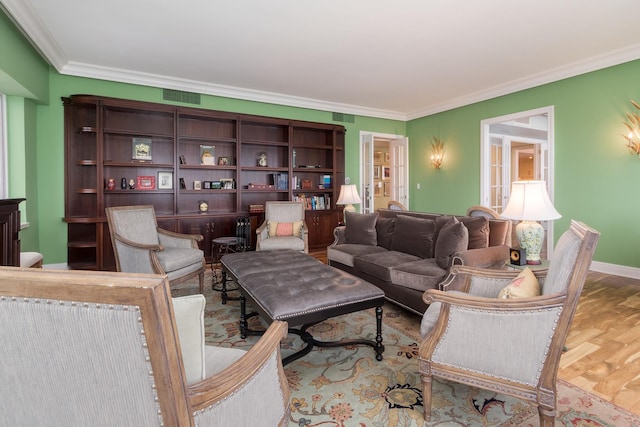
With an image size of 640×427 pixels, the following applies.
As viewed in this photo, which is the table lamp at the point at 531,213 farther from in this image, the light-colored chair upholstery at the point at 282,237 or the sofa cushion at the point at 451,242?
the light-colored chair upholstery at the point at 282,237

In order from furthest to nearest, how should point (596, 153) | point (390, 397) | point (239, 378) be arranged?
1. point (596, 153)
2. point (390, 397)
3. point (239, 378)

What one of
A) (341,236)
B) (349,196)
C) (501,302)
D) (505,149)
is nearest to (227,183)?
(349,196)

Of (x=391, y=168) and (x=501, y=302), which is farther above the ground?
(x=391, y=168)

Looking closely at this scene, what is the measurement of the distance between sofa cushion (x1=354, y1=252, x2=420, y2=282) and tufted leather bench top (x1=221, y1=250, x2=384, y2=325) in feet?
2.03

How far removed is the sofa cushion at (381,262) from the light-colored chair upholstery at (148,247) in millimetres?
1720

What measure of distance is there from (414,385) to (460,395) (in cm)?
25

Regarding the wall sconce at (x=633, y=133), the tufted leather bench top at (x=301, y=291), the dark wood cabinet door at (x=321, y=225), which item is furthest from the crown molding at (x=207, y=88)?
the wall sconce at (x=633, y=133)

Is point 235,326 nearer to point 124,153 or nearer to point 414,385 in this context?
point 414,385

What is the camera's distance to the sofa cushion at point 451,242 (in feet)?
8.78

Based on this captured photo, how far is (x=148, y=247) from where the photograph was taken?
10.2 feet

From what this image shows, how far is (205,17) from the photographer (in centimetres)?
318

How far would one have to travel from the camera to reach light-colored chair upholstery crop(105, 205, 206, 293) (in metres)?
3.15

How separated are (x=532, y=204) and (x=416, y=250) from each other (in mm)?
1098

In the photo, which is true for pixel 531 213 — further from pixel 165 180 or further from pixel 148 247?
pixel 165 180
